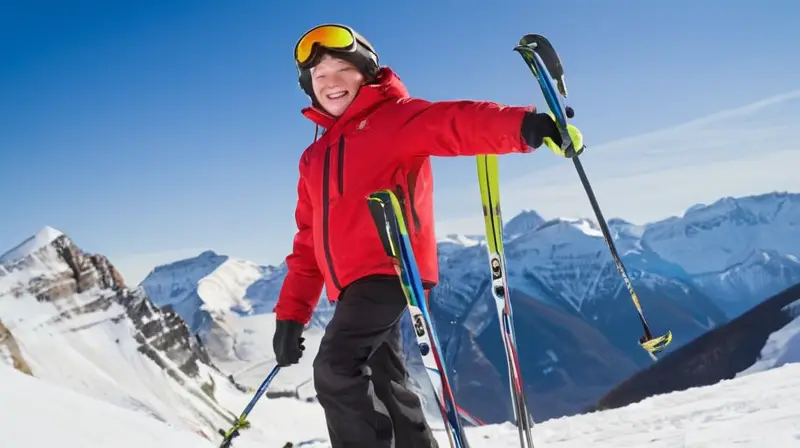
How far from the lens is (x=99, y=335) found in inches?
3942

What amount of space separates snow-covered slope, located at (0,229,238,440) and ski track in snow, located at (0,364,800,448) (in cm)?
8087

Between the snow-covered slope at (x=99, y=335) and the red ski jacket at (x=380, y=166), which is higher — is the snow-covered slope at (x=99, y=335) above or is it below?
below

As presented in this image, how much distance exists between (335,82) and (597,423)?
17.3 feet

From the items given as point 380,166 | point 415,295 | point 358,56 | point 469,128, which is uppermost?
point 358,56

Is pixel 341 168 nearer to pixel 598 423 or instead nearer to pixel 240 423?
pixel 240 423

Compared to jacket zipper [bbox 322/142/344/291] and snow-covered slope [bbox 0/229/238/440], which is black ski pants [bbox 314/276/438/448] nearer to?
jacket zipper [bbox 322/142/344/291]

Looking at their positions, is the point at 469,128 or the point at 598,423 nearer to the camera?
the point at 469,128

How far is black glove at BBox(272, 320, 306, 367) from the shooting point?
4.36m

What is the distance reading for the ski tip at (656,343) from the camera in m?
3.15

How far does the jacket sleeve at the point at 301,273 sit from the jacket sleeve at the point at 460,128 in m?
1.17

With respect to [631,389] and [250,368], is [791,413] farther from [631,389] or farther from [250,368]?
[250,368]

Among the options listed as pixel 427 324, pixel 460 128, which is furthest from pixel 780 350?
pixel 460 128

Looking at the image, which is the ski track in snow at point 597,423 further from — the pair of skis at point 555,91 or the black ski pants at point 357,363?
the black ski pants at point 357,363

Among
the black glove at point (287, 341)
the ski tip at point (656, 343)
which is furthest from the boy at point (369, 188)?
the ski tip at point (656, 343)
